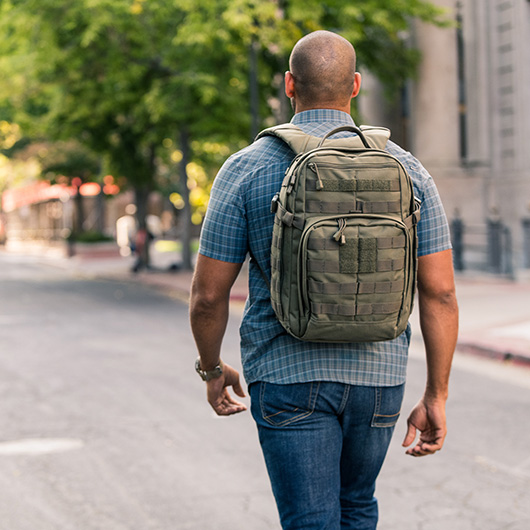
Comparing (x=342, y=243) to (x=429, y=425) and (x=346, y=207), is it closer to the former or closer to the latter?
(x=346, y=207)

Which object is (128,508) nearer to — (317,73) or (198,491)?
(198,491)

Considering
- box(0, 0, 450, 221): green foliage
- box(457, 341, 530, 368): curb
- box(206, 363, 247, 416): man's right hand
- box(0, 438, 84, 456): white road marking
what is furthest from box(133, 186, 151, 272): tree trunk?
box(206, 363, 247, 416): man's right hand

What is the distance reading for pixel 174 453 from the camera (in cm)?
540

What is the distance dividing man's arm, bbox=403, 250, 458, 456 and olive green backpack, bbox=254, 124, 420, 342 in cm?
23

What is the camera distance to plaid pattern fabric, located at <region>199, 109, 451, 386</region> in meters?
2.26

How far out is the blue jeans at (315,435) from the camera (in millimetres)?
2240

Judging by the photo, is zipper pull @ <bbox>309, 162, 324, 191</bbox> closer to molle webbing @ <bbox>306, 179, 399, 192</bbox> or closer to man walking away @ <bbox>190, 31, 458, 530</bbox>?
molle webbing @ <bbox>306, 179, 399, 192</bbox>

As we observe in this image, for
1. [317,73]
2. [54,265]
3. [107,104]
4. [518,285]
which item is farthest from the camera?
[54,265]

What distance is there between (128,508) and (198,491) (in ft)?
1.46

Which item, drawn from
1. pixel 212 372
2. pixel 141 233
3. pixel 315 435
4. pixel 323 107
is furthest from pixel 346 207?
pixel 141 233

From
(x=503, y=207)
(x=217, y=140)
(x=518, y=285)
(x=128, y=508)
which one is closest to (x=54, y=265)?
(x=217, y=140)

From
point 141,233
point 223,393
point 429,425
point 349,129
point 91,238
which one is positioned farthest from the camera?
point 91,238

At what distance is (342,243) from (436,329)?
1.73 ft

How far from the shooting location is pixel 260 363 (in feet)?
7.60
